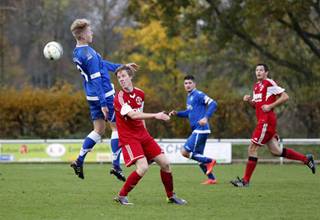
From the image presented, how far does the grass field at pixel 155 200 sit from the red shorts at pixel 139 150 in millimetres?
673

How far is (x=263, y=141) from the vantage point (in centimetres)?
1452

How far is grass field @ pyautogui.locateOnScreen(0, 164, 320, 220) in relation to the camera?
31.5 feet

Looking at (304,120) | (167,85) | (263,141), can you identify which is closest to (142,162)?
(263,141)

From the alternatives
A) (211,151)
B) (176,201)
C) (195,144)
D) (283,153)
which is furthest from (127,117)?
(211,151)

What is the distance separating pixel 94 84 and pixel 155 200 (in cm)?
Answer: 242

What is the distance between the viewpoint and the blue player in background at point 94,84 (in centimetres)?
1253

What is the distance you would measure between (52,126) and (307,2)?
37.2 feet

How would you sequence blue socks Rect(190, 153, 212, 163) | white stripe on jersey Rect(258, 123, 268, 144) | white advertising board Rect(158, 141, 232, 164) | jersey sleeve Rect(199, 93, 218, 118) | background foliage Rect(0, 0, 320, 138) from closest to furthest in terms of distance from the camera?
white stripe on jersey Rect(258, 123, 268, 144), jersey sleeve Rect(199, 93, 218, 118), blue socks Rect(190, 153, 212, 163), white advertising board Rect(158, 141, 232, 164), background foliage Rect(0, 0, 320, 138)

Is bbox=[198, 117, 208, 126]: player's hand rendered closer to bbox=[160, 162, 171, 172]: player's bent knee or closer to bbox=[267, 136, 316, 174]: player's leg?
bbox=[267, 136, 316, 174]: player's leg

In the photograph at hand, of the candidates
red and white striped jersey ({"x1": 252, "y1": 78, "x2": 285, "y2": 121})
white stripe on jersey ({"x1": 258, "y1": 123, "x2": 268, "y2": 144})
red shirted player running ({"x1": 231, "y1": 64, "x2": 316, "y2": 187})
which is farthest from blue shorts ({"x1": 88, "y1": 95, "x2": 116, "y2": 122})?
white stripe on jersey ({"x1": 258, "y1": 123, "x2": 268, "y2": 144})

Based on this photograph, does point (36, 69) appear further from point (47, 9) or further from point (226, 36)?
point (226, 36)

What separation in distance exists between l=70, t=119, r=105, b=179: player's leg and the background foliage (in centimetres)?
1631

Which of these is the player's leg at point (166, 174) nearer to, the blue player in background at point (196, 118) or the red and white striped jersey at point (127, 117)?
the red and white striped jersey at point (127, 117)

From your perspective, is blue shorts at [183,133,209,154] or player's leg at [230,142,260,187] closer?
player's leg at [230,142,260,187]
